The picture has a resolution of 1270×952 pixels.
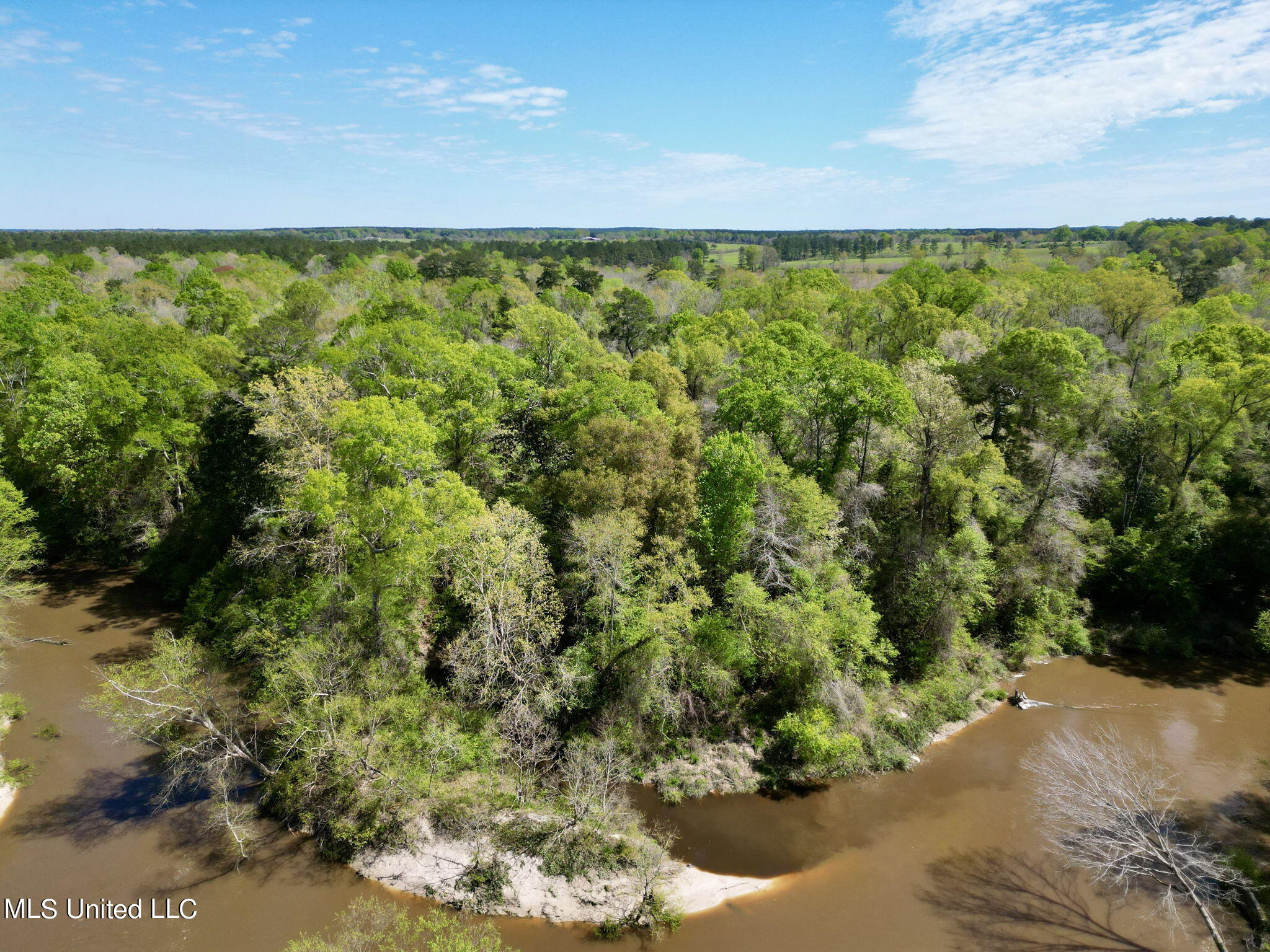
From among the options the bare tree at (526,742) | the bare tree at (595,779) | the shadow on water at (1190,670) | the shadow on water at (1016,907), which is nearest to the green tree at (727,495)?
the bare tree at (595,779)

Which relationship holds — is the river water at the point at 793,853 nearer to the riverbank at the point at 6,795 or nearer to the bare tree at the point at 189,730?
the riverbank at the point at 6,795

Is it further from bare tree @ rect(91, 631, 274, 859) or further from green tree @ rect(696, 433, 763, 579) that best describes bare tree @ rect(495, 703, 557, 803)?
green tree @ rect(696, 433, 763, 579)

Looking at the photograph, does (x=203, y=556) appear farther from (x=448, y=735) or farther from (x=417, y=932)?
(x=417, y=932)

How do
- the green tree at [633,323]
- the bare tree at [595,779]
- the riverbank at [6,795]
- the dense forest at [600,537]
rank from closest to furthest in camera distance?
1. the bare tree at [595,779]
2. the riverbank at [6,795]
3. the dense forest at [600,537]
4. the green tree at [633,323]

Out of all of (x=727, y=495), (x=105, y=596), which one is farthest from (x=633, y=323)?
(x=105, y=596)

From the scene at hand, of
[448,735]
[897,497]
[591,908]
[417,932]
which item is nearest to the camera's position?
[417,932]

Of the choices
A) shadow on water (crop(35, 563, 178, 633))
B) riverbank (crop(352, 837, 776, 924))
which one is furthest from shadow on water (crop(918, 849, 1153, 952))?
shadow on water (crop(35, 563, 178, 633))

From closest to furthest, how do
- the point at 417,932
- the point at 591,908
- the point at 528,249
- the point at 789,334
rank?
the point at 417,932
the point at 591,908
the point at 789,334
the point at 528,249

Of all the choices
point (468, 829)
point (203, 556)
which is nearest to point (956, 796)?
point (468, 829)
